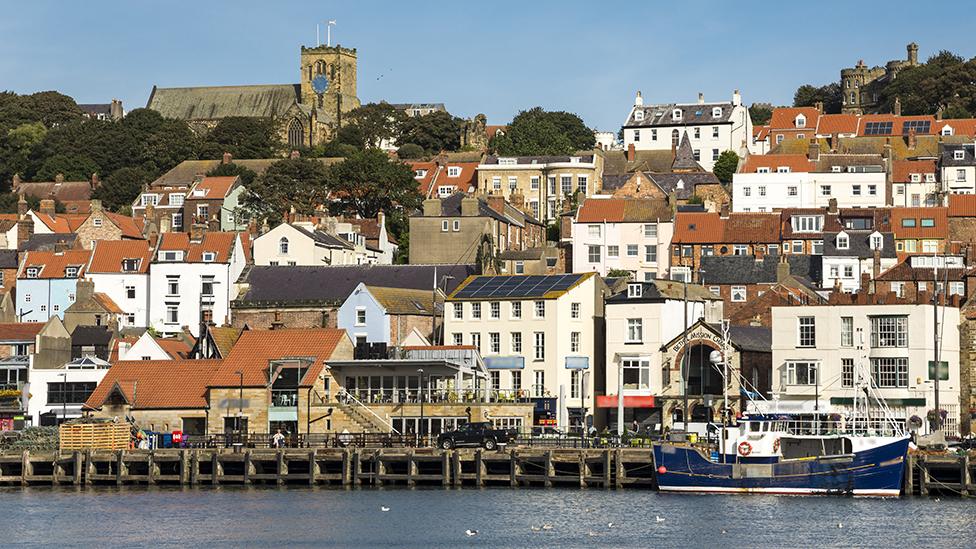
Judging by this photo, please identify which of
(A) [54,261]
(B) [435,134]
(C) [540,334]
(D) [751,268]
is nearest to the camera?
(C) [540,334]

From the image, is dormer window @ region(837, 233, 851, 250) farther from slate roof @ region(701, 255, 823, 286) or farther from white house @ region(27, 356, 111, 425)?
white house @ region(27, 356, 111, 425)

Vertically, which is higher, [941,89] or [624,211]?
[941,89]

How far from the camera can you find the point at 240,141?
179250 millimetres

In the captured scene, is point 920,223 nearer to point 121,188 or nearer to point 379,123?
point 121,188

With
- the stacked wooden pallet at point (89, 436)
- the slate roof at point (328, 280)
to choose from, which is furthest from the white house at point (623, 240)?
the stacked wooden pallet at point (89, 436)

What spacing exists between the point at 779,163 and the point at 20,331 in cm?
6063

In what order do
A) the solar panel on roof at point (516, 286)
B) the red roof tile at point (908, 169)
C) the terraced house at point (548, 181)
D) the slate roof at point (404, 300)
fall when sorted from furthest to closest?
the terraced house at point (548, 181) → the red roof tile at point (908, 169) → the slate roof at point (404, 300) → the solar panel on roof at point (516, 286)

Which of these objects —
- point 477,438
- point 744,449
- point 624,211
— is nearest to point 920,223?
point 624,211

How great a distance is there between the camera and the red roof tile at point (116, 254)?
380ft

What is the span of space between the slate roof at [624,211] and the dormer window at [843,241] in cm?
1167

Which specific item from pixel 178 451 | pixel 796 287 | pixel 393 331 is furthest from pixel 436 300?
pixel 178 451

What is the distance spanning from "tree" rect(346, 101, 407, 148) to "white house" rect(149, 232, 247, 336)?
70.7 meters

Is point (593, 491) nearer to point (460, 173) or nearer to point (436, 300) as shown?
point (436, 300)

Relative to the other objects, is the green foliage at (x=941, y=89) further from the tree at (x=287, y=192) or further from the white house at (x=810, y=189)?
the tree at (x=287, y=192)
